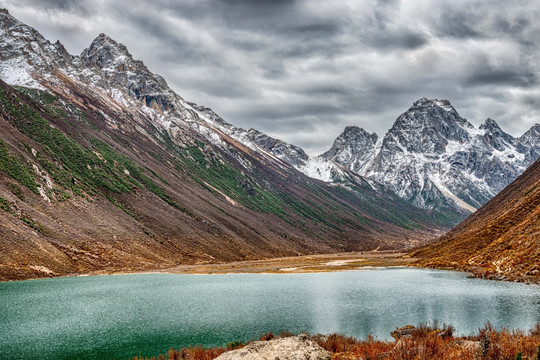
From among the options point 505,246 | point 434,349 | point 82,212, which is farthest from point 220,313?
point 82,212

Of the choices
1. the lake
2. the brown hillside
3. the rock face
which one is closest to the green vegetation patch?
the brown hillside

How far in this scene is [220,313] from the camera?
48938 mm

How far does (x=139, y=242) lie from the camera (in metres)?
136

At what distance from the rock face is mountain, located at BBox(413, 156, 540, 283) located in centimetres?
5661

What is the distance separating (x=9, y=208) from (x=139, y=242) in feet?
144

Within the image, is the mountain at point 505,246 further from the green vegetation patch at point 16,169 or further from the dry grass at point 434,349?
the green vegetation patch at point 16,169

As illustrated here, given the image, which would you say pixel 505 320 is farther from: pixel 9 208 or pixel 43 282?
pixel 9 208

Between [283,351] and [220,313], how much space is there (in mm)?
28200

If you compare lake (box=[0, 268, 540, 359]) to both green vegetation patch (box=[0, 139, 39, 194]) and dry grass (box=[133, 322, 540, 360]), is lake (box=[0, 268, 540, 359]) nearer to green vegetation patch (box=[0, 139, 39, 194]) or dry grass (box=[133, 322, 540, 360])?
dry grass (box=[133, 322, 540, 360])

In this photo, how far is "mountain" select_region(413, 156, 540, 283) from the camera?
236 ft

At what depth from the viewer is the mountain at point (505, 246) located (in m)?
71.9

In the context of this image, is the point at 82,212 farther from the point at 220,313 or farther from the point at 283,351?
the point at 283,351

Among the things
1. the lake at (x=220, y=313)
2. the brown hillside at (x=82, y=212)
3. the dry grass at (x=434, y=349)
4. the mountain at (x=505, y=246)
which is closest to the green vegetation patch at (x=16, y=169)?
the brown hillside at (x=82, y=212)

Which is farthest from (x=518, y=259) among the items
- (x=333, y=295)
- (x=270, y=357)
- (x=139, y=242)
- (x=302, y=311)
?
(x=139, y=242)
